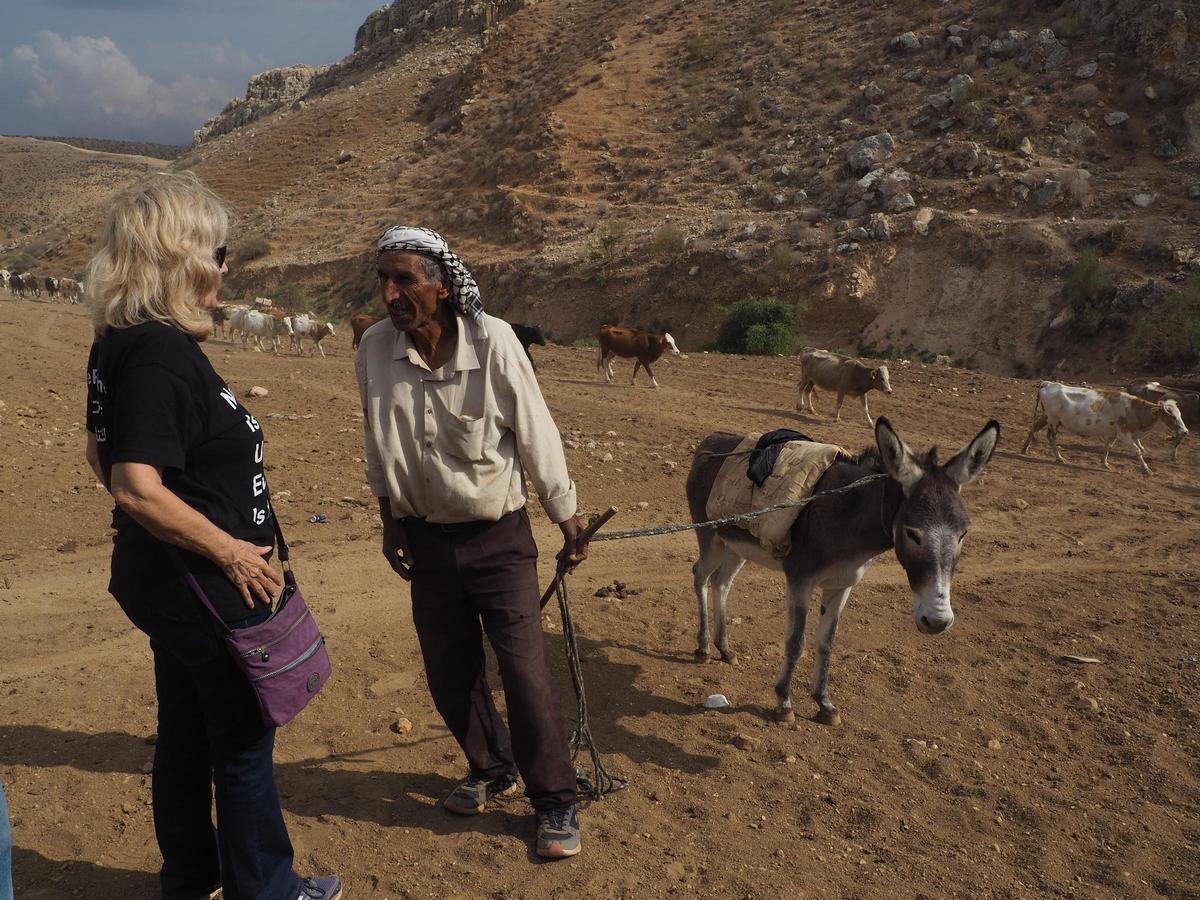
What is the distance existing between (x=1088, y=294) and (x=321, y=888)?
21.3m

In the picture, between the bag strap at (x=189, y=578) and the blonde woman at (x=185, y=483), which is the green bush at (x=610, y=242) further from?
the bag strap at (x=189, y=578)

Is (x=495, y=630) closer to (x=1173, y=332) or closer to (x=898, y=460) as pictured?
(x=898, y=460)

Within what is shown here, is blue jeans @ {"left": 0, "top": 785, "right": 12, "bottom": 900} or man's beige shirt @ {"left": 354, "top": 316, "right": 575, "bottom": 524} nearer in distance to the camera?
blue jeans @ {"left": 0, "top": 785, "right": 12, "bottom": 900}

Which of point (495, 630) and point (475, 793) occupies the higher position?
point (495, 630)

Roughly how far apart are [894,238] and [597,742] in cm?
2135

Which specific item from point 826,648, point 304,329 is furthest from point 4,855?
point 304,329

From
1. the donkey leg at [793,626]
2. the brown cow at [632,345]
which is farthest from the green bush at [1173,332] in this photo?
the donkey leg at [793,626]

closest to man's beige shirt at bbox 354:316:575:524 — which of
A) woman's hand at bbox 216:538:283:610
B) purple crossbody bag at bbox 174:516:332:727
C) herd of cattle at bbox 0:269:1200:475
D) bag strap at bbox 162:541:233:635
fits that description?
purple crossbody bag at bbox 174:516:332:727

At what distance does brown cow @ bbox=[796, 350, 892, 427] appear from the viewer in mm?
14723

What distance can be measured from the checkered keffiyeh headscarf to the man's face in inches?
1.3

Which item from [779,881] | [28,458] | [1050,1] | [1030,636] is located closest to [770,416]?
[1030,636]

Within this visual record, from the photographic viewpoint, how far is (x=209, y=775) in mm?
3236

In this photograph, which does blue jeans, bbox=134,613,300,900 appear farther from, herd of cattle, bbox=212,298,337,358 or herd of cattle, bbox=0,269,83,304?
herd of cattle, bbox=0,269,83,304

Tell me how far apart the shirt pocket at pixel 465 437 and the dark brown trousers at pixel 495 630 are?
30 cm
